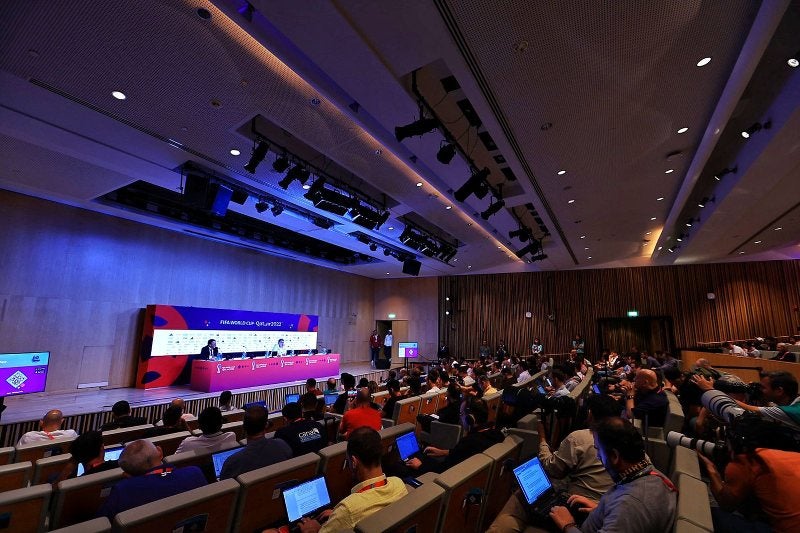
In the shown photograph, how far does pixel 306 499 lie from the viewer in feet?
7.07

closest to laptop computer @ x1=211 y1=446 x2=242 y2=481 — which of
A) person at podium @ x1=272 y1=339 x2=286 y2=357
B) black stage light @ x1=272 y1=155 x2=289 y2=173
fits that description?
black stage light @ x1=272 y1=155 x2=289 y2=173

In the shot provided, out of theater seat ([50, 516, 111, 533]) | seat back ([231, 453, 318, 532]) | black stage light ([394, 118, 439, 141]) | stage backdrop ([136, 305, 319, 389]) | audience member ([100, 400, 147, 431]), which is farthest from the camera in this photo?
stage backdrop ([136, 305, 319, 389])

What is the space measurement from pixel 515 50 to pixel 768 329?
14.5 metres

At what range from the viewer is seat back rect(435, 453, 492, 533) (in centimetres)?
176

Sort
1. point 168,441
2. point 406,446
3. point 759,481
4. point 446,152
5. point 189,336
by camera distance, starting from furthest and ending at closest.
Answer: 1. point 189,336
2. point 446,152
3. point 168,441
4. point 406,446
5. point 759,481

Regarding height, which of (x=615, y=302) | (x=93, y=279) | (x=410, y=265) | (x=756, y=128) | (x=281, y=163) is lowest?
(x=93, y=279)

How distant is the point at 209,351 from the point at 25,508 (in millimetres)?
8780

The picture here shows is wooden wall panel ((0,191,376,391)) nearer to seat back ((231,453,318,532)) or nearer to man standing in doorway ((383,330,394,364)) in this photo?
man standing in doorway ((383,330,394,364))

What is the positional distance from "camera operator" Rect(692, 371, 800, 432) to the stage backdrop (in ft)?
34.6

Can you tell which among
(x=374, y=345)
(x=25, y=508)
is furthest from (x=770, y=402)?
(x=374, y=345)

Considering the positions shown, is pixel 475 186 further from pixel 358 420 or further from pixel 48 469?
pixel 48 469

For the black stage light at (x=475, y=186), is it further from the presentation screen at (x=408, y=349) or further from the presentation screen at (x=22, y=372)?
the presentation screen at (x=408, y=349)

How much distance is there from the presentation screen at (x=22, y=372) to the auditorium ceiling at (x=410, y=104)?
3.04 m

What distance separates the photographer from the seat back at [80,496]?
194 centimetres
